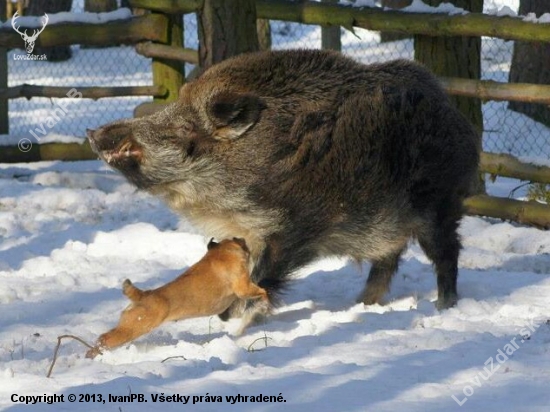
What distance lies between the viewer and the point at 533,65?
1393 centimetres

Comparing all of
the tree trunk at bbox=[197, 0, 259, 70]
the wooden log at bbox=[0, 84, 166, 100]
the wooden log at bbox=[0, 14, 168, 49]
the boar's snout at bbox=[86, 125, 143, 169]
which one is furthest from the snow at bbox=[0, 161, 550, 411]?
the wooden log at bbox=[0, 14, 168, 49]

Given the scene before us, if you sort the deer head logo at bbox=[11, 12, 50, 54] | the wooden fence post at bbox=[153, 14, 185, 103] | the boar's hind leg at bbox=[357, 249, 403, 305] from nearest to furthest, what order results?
1. the boar's hind leg at bbox=[357, 249, 403, 305]
2. the deer head logo at bbox=[11, 12, 50, 54]
3. the wooden fence post at bbox=[153, 14, 185, 103]

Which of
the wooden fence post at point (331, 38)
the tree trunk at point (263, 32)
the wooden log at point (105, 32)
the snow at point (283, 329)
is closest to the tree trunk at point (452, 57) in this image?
the snow at point (283, 329)

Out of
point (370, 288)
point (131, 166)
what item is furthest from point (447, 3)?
point (131, 166)

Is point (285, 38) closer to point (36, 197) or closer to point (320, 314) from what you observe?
point (36, 197)

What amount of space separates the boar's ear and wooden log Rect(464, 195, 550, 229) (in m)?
3.41

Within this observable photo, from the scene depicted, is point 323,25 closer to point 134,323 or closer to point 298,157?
point 298,157

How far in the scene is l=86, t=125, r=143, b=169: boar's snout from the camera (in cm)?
616

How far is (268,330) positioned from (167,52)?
579 cm

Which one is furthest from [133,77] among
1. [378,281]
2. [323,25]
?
[378,281]

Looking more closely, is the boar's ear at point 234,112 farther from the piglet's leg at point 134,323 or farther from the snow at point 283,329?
the piglet's leg at point 134,323

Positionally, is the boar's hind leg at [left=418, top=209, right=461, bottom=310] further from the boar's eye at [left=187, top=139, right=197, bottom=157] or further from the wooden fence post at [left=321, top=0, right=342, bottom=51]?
the wooden fence post at [left=321, top=0, right=342, bottom=51]

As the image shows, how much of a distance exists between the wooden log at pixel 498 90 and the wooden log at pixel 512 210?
89cm

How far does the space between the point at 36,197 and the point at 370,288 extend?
4.40 meters
